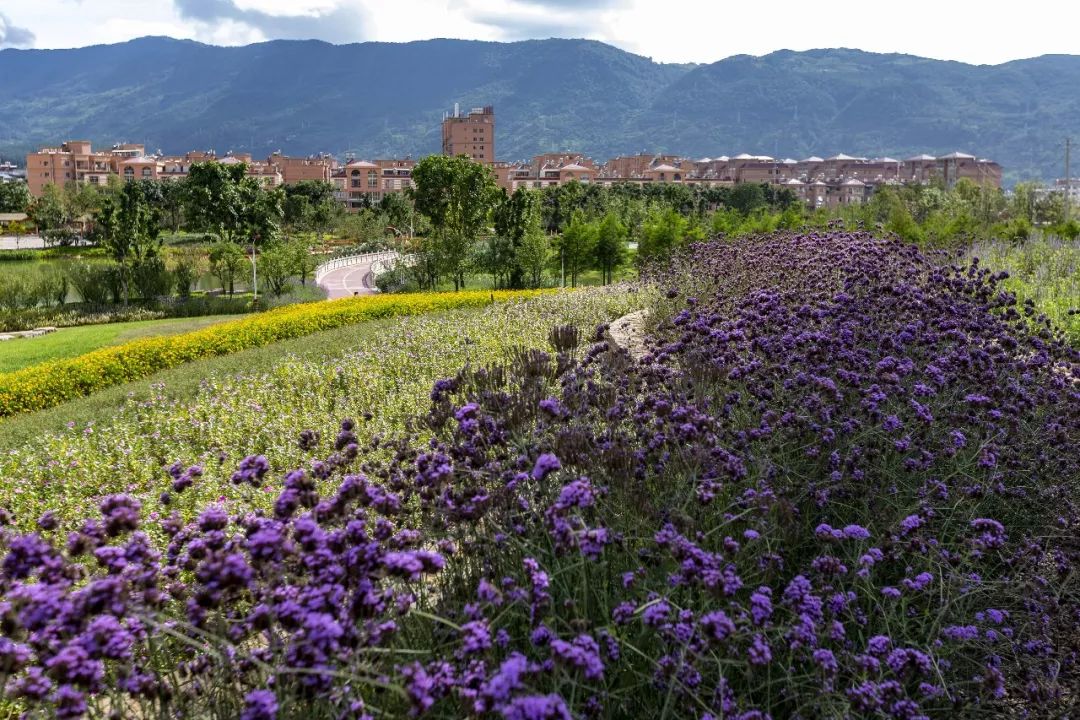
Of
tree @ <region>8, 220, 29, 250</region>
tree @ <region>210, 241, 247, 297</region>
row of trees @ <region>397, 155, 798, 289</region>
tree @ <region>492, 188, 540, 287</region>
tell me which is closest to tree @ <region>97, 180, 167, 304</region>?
tree @ <region>210, 241, 247, 297</region>

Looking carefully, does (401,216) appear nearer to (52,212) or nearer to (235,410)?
(52,212)

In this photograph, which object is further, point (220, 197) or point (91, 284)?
point (220, 197)

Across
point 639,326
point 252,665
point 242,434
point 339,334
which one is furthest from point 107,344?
point 252,665

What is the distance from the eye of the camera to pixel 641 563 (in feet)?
9.95

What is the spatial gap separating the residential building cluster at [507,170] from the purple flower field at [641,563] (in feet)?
338

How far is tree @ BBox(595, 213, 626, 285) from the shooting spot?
32875mm

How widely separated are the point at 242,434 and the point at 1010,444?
693cm

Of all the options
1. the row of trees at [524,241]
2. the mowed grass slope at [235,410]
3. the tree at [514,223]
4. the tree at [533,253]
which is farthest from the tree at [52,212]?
the mowed grass slope at [235,410]

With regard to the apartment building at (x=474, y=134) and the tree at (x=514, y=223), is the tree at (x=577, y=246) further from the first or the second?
the apartment building at (x=474, y=134)

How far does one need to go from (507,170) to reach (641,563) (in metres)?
126

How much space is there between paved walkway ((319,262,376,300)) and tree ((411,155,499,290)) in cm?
416

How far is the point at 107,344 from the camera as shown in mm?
19234

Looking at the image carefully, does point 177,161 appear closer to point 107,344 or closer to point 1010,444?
point 107,344

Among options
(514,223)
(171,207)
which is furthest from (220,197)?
(171,207)
